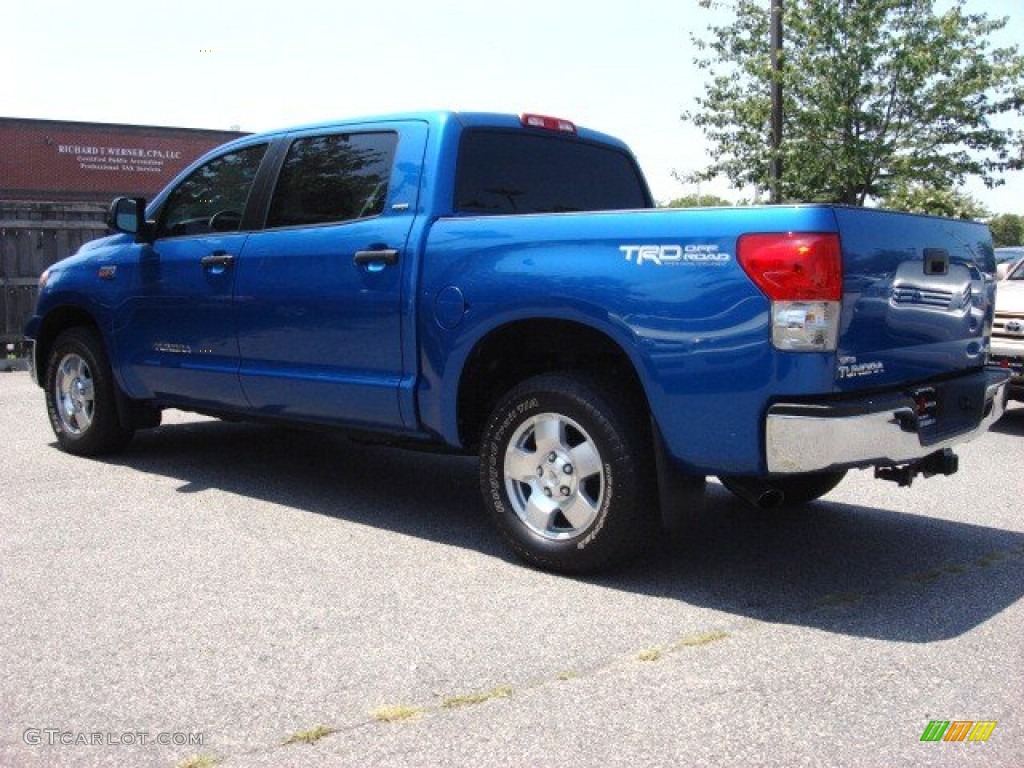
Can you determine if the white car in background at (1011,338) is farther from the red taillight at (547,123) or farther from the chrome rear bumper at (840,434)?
the chrome rear bumper at (840,434)

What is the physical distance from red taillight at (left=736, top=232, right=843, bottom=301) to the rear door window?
201 centimetres

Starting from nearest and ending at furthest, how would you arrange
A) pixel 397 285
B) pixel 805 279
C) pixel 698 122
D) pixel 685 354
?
1. pixel 805 279
2. pixel 685 354
3. pixel 397 285
4. pixel 698 122

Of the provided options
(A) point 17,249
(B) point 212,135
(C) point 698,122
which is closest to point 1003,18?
(C) point 698,122

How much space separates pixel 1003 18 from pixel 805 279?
20.0 meters

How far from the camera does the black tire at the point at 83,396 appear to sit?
6.45m

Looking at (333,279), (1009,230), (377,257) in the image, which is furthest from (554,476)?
(1009,230)

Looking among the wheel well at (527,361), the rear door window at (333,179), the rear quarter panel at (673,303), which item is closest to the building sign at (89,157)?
the rear door window at (333,179)

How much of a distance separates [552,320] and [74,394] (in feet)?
12.7

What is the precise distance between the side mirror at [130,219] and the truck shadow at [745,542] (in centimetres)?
142

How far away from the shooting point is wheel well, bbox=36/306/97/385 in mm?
6684

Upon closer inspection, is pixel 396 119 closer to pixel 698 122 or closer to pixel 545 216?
pixel 545 216

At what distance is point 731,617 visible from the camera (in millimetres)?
3799

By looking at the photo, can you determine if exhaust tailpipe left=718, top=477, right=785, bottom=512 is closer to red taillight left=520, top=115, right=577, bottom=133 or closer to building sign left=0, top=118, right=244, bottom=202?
red taillight left=520, top=115, right=577, bottom=133

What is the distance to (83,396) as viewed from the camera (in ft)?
21.8
